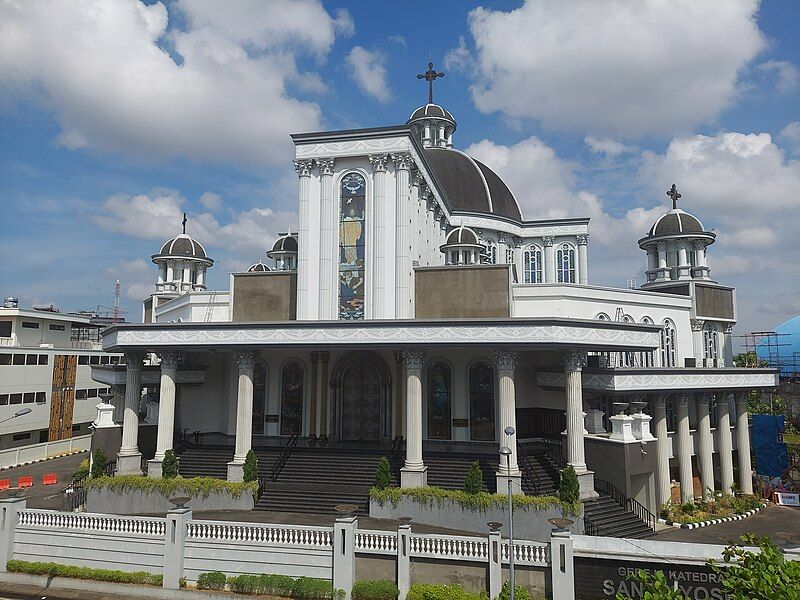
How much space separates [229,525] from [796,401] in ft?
139

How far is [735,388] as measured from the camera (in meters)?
31.7

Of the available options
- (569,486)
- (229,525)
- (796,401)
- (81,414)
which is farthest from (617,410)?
(81,414)

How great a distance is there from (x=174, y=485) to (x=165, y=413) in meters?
3.57

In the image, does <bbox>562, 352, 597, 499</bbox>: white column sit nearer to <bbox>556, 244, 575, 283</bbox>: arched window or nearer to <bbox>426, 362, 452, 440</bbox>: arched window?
<bbox>426, 362, 452, 440</bbox>: arched window

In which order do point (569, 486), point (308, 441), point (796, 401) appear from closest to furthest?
1. point (569, 486)
2. point (308, 441)
3. point (796, 401)

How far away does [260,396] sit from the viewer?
31156 millimetres

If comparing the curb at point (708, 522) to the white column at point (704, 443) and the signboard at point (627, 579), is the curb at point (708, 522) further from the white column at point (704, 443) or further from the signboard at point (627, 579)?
the signboard at point (627, 579)

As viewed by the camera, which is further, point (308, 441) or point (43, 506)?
point (308, 441)

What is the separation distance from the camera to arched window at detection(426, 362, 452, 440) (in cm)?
2883

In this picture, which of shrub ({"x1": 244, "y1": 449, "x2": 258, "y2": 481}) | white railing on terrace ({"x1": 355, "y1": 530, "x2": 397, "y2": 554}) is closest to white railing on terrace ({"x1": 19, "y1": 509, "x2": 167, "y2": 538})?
shrub ({"x1": 244, "y1": 449, "x2": 258, "y2": 481})

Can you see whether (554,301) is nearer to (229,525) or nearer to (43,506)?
(229,525)

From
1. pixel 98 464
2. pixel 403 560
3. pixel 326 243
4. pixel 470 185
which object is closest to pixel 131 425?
pixel 98 464

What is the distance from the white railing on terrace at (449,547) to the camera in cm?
1694

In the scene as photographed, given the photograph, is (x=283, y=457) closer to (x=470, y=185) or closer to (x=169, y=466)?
Result: (x=169, y=466)
